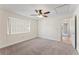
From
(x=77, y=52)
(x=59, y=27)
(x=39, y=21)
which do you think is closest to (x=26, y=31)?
(x=39, y=21)

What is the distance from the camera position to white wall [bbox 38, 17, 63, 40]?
2.07 metres

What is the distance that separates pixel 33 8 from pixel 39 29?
0.51 metres

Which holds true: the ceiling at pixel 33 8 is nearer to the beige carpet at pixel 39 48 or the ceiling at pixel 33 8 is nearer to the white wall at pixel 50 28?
the white wall at pixel 50 28

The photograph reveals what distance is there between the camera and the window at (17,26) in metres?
1.95

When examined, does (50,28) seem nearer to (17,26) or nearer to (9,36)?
(17,26)

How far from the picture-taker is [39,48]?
1973mm

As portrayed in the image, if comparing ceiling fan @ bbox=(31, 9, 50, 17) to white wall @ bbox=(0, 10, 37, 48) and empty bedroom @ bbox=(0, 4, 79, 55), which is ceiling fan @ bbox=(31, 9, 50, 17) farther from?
white wall @ bbox=(0, 10, 37, 48)

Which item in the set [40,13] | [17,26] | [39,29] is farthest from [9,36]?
[40,13]

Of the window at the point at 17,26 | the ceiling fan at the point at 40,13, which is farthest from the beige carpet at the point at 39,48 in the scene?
the ceiling fan at the point at 40,13

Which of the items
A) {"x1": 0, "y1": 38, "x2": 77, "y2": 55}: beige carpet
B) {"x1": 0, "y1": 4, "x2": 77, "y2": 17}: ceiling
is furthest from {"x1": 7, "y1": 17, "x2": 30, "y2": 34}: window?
{"x1": 0, "y1": 38, "x2": 77, "y2": 55}: beige carpet

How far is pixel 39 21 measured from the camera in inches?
82.9

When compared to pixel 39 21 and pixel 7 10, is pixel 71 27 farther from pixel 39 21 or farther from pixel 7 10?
pixel 7 10

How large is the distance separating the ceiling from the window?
172 mm

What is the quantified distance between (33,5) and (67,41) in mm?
1039
